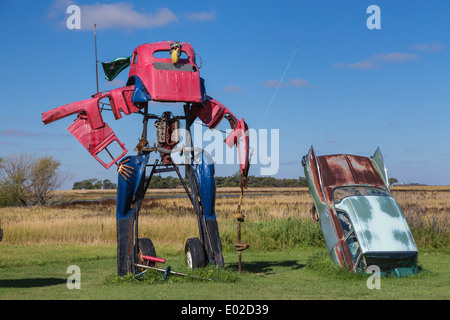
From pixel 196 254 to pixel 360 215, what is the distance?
307 centimetres

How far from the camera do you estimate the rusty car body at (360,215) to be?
9.67 meters

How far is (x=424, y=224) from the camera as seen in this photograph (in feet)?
55.2

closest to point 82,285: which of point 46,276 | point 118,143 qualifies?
point 46,276

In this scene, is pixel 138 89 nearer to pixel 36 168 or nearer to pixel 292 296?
pixel 292 296

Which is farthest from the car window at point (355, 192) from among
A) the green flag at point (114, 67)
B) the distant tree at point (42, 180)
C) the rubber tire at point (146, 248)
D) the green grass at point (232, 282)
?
the distant tree at point (42, 180)

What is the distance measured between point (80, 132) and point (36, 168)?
3117cm

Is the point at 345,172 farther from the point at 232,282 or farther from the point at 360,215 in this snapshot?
the point at 232,282

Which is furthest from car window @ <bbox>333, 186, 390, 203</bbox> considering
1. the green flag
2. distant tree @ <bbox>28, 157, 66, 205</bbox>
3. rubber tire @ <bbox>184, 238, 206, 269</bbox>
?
distant tree @ <bbox>28, 157, 66, 205</bbox>

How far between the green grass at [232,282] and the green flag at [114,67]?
12.9 feet

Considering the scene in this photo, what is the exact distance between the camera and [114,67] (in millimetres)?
11008

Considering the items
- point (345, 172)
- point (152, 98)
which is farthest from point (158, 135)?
point (345, 172)

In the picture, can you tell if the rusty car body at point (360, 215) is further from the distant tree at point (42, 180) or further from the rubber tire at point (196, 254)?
the distant tree at point (42, 180)

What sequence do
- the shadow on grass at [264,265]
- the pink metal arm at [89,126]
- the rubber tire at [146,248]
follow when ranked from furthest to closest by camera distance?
the shadow on grass at [264,265] → the rubber tire at [146,248] → the pink metal arm at [89,126]

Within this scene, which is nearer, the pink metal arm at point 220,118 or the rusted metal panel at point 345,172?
the pink metal arm at point 220,118
